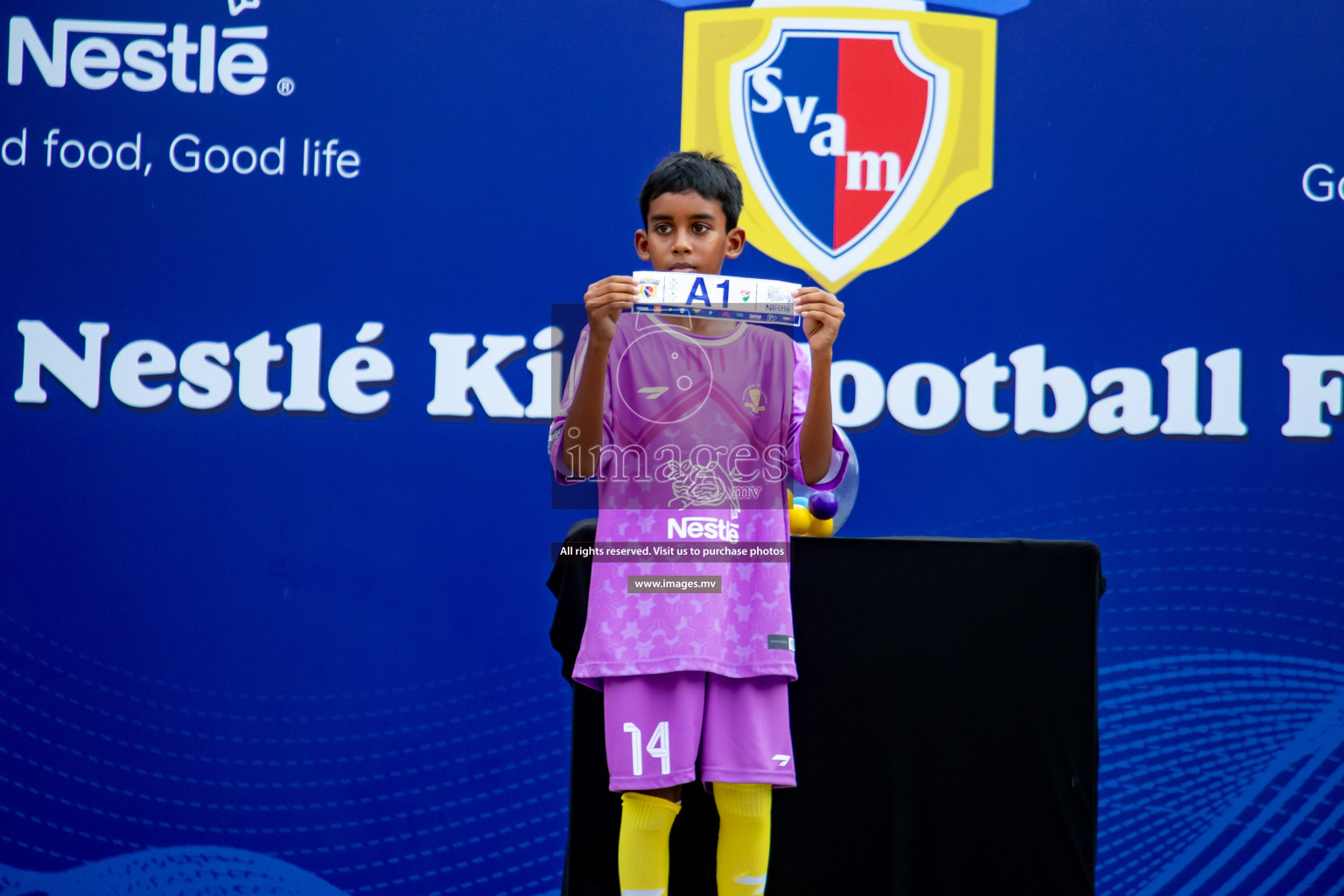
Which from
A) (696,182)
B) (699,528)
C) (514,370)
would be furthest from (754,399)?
(514,370)

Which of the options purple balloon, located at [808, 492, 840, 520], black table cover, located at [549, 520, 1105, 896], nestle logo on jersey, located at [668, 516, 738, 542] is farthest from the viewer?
purple balloon, located at [808, 492, 840, 520]

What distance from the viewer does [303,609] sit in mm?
2521

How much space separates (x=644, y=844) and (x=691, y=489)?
1.64 ft

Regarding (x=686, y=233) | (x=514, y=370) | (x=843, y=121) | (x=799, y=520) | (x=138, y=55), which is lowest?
(x=799, y=520)

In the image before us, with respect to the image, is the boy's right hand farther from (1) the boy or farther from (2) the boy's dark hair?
(2) the boy's dark hair

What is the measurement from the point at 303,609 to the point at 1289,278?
2469 mm

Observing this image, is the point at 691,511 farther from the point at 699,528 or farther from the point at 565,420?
the point at 565,420

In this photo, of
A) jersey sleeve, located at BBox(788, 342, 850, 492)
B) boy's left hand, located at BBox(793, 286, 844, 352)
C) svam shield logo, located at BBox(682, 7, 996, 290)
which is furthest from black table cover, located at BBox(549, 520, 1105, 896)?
svam shield logo, located at BBox(682, 7, 996, 290)

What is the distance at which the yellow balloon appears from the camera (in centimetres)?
192

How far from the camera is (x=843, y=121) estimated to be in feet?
8.43

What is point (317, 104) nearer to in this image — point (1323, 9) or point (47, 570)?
point (47, 570)

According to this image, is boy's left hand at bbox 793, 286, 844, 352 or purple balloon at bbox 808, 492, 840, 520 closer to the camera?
boy's left hand at bbox 793, 286, 844, 352

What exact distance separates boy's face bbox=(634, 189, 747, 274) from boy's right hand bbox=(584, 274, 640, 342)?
157 mm

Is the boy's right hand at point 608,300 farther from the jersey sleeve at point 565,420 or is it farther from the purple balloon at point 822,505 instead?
the purple balloon at point 822,505
